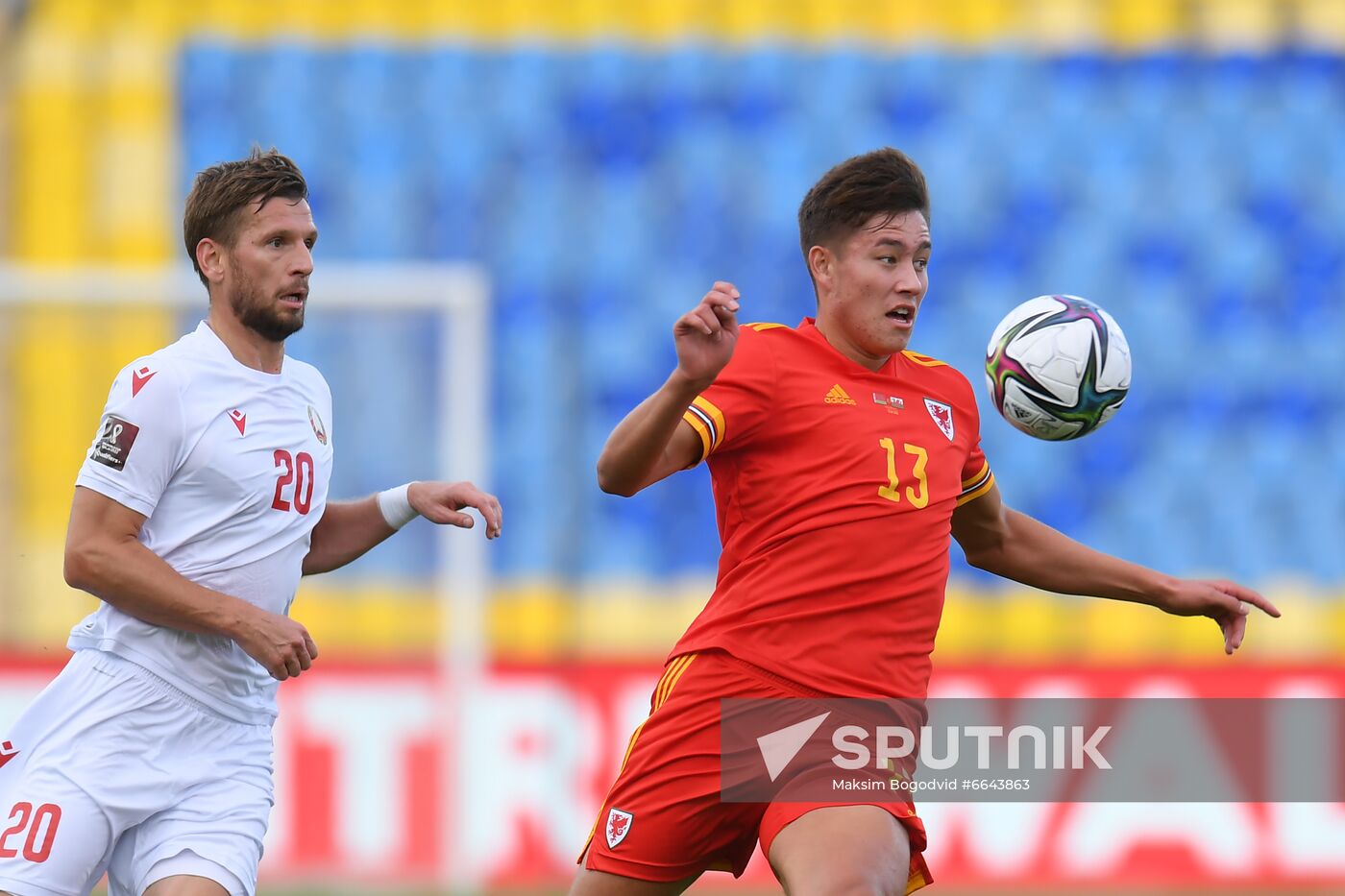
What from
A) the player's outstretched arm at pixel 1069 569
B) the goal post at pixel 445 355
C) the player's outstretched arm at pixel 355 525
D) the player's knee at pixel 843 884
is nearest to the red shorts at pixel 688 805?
the player's knee at pixel 843 884

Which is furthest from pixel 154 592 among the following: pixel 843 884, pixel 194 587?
pixel 843 884

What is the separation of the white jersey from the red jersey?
989mm

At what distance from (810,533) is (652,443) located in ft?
1.62

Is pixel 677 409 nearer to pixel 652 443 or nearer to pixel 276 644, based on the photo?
pixel 652 443

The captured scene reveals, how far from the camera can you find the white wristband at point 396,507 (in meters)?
4.45

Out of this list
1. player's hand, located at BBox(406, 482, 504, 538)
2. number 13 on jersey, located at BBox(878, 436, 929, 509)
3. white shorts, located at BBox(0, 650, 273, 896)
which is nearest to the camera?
white shorts, located at BBox(0, 650, 273, 896)

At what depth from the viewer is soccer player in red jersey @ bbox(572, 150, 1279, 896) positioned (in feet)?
13.2

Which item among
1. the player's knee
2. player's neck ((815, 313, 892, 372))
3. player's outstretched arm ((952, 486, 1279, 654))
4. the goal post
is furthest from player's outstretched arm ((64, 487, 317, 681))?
the goal post

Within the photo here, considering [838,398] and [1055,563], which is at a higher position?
[838,398]

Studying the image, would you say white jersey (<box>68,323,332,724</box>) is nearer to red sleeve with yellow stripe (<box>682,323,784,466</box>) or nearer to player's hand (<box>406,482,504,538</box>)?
player's hand (<box>406,482,504,538</box>)

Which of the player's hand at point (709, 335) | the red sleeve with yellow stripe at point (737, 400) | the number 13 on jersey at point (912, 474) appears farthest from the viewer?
the number 13 on jersey at point (912, 474)

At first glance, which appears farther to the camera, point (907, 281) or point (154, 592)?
point (907, 281)

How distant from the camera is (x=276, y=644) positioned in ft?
12.6

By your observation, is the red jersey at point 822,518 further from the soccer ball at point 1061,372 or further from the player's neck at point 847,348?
the soccer ball at point 1061,372
